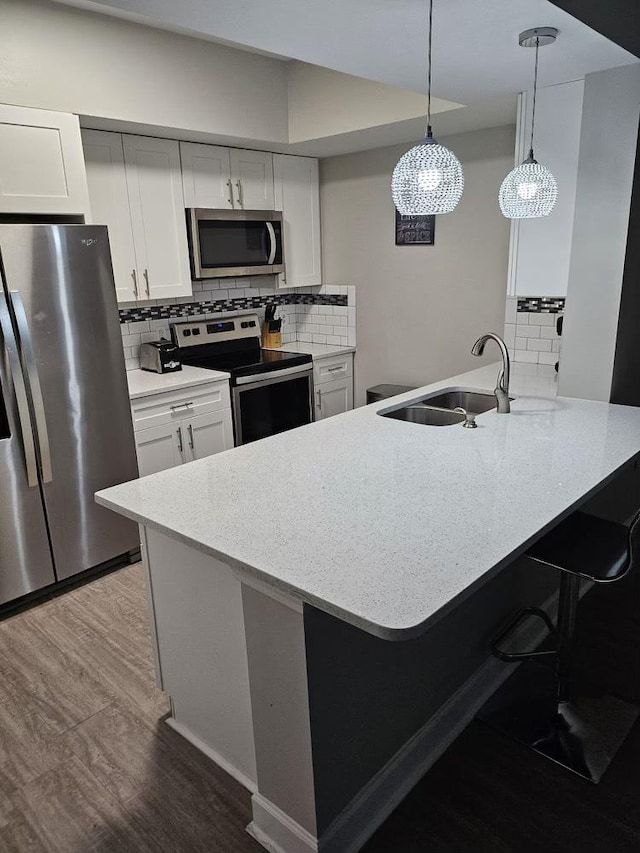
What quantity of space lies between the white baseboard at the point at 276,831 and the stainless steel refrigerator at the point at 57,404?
5.41 ft

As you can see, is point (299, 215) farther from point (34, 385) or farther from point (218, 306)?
point (34, 385)

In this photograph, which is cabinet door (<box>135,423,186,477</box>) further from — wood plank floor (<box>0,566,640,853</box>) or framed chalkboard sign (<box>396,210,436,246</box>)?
framed chalkboard sign (<box>396,210,436,246</box>)

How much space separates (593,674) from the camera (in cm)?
221

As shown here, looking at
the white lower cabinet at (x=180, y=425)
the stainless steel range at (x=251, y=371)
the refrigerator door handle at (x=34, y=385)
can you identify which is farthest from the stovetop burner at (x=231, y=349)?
the refrigerator door handle at (x=34, y=385)

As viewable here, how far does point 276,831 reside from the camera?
5.21 ft

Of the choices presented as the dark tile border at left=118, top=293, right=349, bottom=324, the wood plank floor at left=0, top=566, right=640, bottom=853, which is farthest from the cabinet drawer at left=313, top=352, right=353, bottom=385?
the wood plank floor at left=0, top=566, right=640, bottom=853

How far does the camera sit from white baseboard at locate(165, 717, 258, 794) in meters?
1.77

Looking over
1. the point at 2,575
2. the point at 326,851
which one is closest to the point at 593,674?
the point at 326,851

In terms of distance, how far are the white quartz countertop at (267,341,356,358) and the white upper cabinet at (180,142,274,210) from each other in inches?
39.2

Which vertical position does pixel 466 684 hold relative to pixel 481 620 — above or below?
below

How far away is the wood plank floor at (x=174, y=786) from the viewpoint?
5.32 ft

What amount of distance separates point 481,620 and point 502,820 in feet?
2.00

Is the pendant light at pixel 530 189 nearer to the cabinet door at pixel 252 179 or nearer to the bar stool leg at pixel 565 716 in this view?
the bar stool leg at pixel 565 716

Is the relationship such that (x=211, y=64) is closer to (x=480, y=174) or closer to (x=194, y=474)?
(x=480, y=174)
